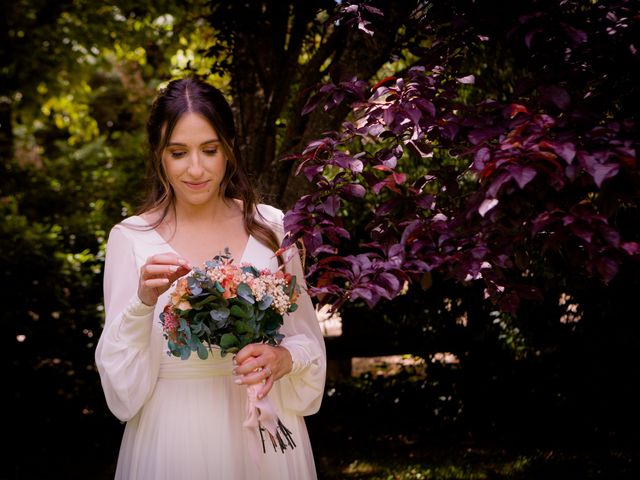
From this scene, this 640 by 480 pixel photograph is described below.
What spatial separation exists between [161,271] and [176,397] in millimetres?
543

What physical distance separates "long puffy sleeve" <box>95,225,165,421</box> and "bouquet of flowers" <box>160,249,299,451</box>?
0.36ft

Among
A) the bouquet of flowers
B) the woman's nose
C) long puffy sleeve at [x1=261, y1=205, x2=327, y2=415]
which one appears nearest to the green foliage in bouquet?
the bouquet of flowers

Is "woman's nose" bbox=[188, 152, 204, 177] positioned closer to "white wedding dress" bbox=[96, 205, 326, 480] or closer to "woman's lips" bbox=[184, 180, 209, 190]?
"woman's lips" bbox=[184, 180, 209, 190]

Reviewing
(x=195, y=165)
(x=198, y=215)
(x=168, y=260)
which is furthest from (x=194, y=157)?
(x=168, y=260)

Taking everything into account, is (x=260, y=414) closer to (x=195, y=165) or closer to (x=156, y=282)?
(x=156, y=282)

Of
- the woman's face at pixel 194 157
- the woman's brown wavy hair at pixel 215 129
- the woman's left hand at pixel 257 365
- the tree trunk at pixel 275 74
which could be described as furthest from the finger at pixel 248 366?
the tree trunk at pixel 275 74

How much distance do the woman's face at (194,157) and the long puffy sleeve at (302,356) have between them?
1.29 feet

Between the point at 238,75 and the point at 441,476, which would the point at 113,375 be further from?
the point at 441,476

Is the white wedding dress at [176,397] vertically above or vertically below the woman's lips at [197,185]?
below

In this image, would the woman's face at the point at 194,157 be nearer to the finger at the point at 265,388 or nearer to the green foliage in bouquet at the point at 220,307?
the green foliage in bouquet at the point at 220,307

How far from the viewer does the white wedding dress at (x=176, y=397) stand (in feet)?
7.75

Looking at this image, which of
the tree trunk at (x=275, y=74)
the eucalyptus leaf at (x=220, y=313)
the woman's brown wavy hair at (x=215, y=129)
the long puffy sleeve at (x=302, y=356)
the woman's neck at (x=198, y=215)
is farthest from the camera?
the tree trunk at (x=275, y=74)

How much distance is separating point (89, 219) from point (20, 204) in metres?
2.09

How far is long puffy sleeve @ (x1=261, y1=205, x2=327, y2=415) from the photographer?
98.8 inches
